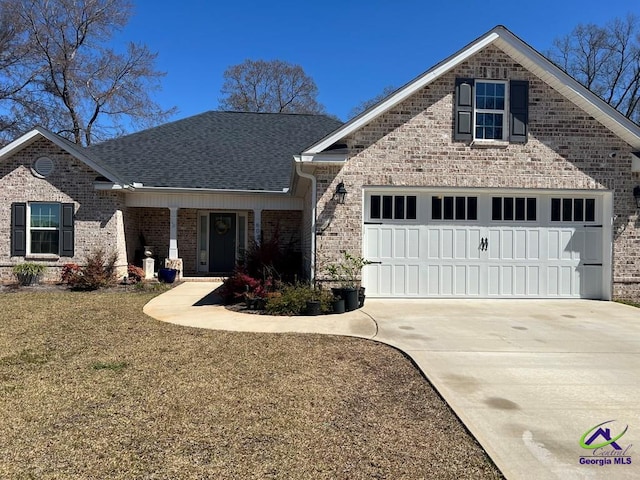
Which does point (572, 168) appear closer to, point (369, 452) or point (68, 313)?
point (369, 452)

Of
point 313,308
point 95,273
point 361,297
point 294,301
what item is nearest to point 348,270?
point 361,297

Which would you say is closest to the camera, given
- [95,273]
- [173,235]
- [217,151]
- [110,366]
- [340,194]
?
[110,366]

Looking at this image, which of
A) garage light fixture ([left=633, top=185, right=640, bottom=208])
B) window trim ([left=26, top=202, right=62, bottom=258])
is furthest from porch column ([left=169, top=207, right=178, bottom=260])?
garage light fixture ([left=633, top=185, right=640, bottom=208])

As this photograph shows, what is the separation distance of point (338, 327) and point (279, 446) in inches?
168

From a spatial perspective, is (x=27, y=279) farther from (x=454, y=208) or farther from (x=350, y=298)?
(x=454, y=208)

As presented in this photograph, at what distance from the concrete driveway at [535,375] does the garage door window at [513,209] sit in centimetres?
233

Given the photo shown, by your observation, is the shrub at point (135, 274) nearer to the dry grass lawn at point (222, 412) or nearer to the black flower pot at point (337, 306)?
the dry grass lawn at point (222, 412)

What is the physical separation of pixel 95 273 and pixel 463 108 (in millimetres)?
10782

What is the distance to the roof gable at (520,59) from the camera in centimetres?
977

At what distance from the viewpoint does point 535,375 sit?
5051 millimetres

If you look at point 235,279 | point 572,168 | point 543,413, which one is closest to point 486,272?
point 572,168

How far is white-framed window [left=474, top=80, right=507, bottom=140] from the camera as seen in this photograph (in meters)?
10.2

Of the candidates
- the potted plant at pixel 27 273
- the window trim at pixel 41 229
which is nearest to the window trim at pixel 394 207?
the window trim at pixel 41 229

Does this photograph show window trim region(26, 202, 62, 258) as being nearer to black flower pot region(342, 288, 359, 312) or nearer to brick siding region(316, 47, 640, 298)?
brick siding region(316, 47, 640, 298)
